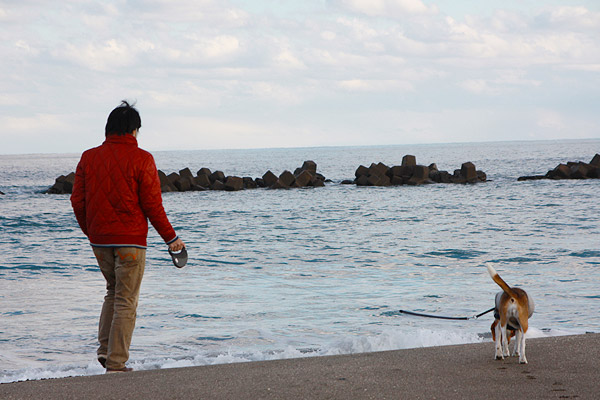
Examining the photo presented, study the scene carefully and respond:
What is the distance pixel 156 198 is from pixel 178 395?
49.6 inches

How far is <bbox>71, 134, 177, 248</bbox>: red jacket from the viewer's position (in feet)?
13.5

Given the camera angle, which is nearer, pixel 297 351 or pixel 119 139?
pixel 119 139

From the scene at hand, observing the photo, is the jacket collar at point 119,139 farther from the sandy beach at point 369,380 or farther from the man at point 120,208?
the sandy beach at point 369,380

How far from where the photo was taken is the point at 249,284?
9484 mm

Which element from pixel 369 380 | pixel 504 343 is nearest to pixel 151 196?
pixel 369 380

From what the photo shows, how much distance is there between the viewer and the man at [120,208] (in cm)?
411

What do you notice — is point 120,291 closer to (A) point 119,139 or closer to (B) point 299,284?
(A) point 119,139

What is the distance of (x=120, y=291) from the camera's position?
4.25m

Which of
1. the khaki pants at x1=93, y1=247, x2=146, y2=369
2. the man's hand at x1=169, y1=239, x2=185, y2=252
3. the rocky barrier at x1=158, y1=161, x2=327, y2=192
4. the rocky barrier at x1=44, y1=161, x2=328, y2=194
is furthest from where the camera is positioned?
the rocky barrier at x1=158, y1=161, x2=327, y2=192

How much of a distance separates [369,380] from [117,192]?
1.92 m

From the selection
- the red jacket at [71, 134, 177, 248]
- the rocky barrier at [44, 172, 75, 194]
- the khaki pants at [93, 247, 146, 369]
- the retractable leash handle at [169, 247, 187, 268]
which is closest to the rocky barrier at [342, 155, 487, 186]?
the rocky barrier at [44, 172, 75, 194]

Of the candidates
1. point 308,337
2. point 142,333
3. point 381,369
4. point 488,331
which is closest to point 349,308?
point 308,337

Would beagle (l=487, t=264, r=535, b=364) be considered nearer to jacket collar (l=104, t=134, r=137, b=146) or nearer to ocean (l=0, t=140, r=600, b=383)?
ocean (l=0, t=140, r=600, b=383)

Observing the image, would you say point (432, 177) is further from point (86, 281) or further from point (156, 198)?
point (156, 198)
